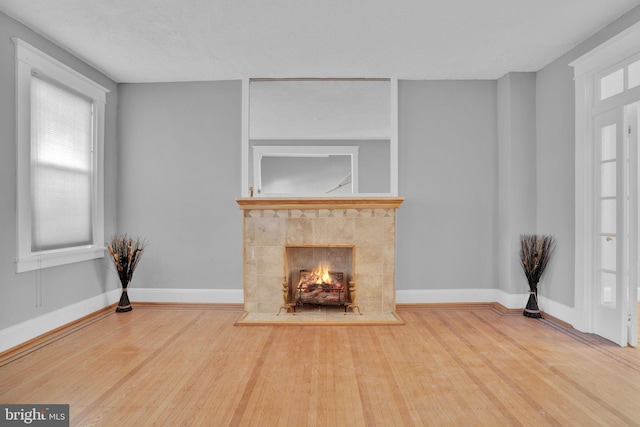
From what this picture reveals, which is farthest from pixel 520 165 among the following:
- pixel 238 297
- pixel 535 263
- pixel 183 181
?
pixel 183 181

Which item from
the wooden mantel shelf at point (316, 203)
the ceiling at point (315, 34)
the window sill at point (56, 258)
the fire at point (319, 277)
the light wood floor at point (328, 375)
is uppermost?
the ceiling at point (315, 34)

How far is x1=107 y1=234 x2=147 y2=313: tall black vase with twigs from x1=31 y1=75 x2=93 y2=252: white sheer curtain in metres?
0.27

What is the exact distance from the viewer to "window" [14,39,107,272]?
2.87m

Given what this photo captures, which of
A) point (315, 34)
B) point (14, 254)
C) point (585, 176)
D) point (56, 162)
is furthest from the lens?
point (56, 162)

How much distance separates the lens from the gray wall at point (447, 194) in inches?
160

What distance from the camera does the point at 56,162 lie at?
327 cm

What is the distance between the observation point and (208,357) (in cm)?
268

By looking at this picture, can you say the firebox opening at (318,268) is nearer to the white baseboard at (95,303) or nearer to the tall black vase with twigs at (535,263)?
the white baseboard at (95,303)

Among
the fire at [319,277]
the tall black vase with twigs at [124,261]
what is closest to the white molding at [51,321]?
the tall black vase with twigs at [124,261]

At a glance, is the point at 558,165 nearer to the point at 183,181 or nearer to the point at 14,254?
the point at 183,181

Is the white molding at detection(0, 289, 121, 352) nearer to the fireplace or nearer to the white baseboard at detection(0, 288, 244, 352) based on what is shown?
the white baseboard at detection(0, 288, 244, 352)

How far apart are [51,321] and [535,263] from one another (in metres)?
4.74

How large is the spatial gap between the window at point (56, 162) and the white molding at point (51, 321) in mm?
462

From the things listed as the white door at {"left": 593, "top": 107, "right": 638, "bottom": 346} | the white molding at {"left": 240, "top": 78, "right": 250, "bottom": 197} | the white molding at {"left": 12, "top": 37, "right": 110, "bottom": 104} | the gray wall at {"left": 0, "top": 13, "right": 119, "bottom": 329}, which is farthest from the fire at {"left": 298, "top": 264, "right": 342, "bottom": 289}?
the white molding at {"left": 12, "top": 37, "right": 110, "bottom": 104}
